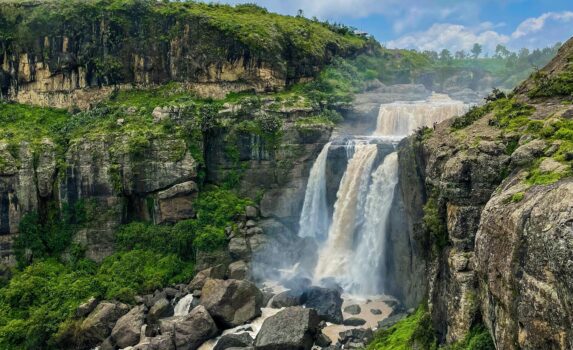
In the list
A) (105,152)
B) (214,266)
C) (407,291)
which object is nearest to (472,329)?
(407,291)

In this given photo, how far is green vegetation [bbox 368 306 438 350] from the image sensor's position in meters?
17.0

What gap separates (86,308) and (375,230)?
18.2 meters

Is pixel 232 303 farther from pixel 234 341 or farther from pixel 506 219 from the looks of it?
pixel 506 219

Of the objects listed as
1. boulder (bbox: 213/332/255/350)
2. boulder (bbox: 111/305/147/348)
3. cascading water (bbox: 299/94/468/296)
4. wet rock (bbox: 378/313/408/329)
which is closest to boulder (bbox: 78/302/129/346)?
boulder (bbox: 111/305/147/348)

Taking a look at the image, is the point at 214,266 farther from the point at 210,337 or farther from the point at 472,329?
the point at 472,329

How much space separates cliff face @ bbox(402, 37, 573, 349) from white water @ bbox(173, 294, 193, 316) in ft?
50.8

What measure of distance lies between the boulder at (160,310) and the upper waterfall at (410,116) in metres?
21.0

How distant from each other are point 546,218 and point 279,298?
20.2 metres

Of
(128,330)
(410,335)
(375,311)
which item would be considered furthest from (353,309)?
(128,330)

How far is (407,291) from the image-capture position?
26469 millimetres

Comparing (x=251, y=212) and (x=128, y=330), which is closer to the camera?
(x=128, y=330)

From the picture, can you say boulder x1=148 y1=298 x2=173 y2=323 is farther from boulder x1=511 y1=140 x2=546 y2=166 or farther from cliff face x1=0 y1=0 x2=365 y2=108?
cliff face x1=0 y1=0 x2=365 y2=108

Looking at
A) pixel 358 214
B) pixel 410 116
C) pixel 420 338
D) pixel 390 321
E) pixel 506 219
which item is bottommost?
pixel 390 321

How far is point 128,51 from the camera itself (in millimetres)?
44875
